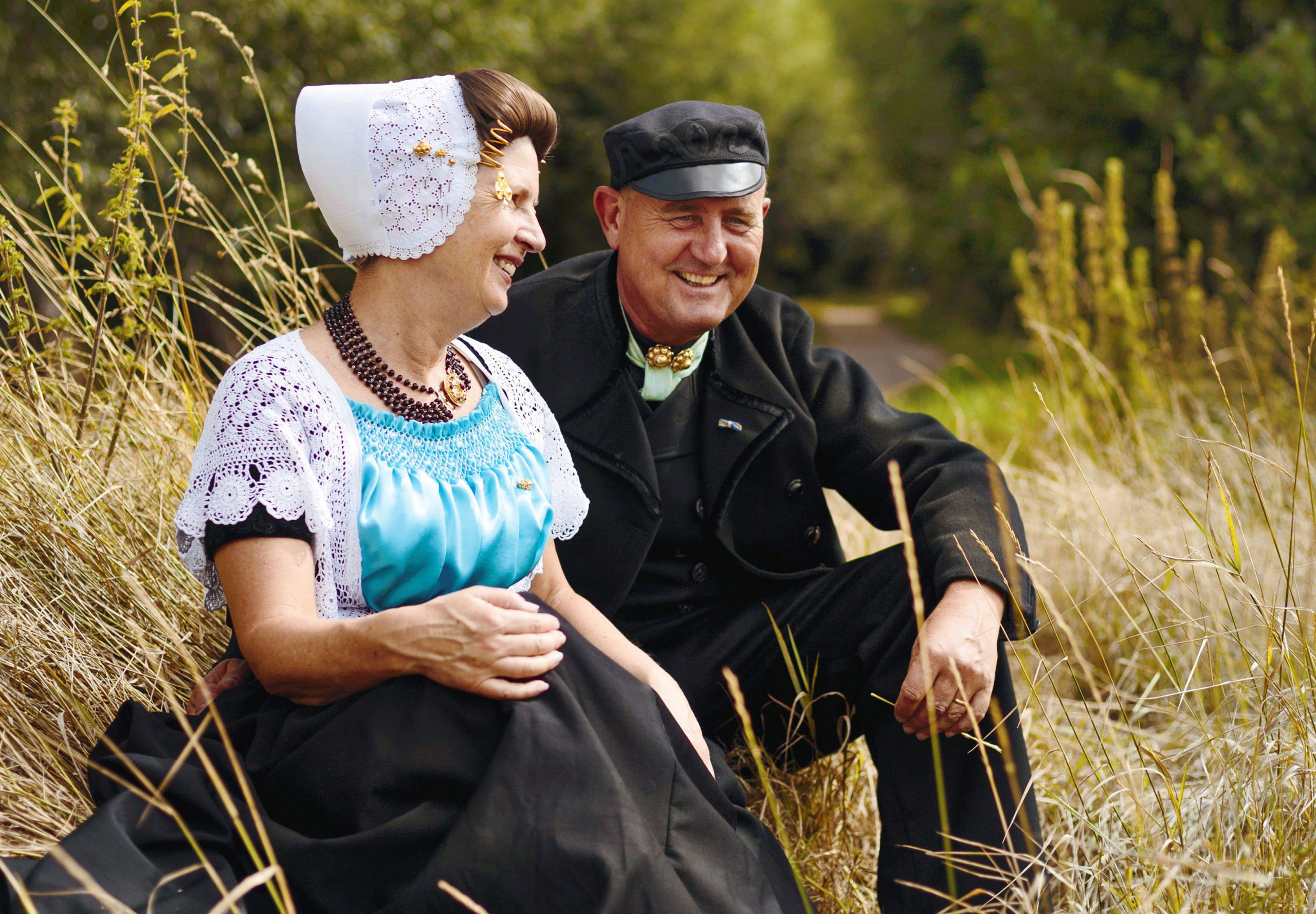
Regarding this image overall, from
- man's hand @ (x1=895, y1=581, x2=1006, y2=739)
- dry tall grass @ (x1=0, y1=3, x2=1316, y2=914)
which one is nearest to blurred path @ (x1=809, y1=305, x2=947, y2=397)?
dry tall grass @ (x1=0, y1=3, x2=1316, y2=914)

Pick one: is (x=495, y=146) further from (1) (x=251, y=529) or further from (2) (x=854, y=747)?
(2) (x=854, y=747)

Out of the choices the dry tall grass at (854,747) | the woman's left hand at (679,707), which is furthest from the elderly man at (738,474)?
the woman's left hand at (679,707)

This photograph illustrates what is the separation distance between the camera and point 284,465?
183cm

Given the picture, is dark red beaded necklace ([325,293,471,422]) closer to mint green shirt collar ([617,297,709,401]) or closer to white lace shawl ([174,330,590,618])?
white lace shawl ([174,330,590,618])

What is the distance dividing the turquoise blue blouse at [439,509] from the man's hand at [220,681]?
267mm

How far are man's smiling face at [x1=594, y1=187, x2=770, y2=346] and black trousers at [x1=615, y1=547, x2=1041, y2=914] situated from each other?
66 cm

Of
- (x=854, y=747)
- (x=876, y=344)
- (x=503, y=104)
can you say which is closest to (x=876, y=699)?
(x=854, y=747)

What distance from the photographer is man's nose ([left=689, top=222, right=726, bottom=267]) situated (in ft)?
Answer: 8.49

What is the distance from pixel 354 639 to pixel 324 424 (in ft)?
1.24

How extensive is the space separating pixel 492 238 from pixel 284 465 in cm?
54

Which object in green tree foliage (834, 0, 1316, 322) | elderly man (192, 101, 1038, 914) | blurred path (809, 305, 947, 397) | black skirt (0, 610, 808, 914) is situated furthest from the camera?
blurred path (809, 305, 947, 397)

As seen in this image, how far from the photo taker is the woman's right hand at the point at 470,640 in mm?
1713

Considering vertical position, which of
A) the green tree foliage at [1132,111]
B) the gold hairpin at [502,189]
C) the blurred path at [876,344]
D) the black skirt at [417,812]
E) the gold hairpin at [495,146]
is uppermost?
the gold hairpin at [495,146]

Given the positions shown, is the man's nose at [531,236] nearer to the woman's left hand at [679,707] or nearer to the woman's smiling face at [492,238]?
the woman's smiling face at [492,238]
